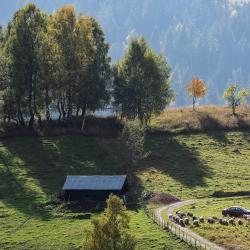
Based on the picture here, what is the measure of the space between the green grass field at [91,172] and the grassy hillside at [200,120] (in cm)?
321

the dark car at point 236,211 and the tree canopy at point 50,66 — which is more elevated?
the tree canopy at point 50,66

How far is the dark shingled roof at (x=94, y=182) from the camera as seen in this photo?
82.8 m

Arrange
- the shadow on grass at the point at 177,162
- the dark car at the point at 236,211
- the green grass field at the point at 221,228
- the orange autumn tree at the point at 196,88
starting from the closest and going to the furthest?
1. the green grass field at the point at 221,228
2. the dark car at the point at 236,211
3. the shadow on grass at the point at 177,162
4. the orange autumn tree at the point at 196,88

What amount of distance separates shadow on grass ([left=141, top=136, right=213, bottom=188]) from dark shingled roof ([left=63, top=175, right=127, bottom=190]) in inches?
504

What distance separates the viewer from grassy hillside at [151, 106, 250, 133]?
119750 mm

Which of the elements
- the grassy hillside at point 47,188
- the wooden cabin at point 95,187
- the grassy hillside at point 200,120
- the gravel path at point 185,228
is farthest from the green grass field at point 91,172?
the wooden cabin at point 95,187

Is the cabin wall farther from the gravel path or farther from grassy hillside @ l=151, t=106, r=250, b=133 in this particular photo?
grassy hillside @ l=151, t=106, r=250, b=133

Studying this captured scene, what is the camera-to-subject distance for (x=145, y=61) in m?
120

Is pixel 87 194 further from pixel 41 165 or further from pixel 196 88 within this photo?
pixel 196 88

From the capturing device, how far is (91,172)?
311 ft

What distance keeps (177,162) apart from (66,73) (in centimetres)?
2905

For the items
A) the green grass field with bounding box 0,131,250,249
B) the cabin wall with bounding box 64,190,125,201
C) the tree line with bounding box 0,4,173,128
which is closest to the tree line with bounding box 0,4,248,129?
the tree line with bounding box 0,4,173,128

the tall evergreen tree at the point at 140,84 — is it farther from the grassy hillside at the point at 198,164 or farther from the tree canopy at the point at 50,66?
the grassy hillside at the point at 198,164

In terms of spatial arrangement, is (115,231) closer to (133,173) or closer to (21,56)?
(133,173)
